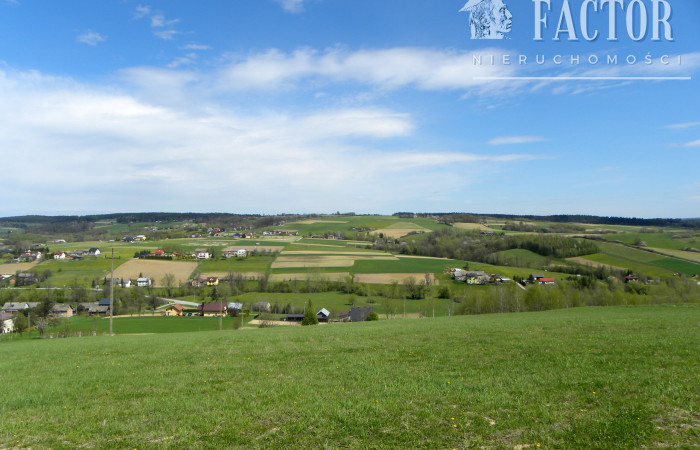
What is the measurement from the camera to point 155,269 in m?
84.0

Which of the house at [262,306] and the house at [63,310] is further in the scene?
the house at [63,310]

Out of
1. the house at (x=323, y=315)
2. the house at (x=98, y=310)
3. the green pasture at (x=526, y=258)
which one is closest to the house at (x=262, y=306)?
the house at (x=323, y=315)

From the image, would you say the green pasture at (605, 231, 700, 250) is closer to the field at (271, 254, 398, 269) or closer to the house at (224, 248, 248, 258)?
the field at (271, 254, 398, 269)

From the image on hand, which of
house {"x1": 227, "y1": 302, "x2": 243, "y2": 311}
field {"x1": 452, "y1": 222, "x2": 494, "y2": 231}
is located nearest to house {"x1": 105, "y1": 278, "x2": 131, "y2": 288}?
house {"x1": 227, "y1": 302, "x2": 243, "y2": 311}

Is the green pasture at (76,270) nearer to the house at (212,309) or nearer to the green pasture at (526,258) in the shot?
the house at (212,309)

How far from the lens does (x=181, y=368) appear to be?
518 inches

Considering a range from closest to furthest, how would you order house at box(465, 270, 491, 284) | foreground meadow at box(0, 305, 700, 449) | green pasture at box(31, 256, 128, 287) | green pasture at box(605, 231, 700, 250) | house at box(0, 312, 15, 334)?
foreground meadow at box(0, 305, 700, 449), house at box(0, 312, 15, 334), house at box(465, 270, 491, 284), green pasture at box(605, 231, 700, 250), green pasture at box(31, 256, 128, 287)

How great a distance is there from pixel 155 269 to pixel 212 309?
26879 millimetres

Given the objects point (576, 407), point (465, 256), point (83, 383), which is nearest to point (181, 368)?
point (83, 383)

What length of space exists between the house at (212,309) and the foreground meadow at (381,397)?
5030cm

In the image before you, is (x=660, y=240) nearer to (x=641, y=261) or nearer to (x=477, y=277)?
(x=641, y=261)

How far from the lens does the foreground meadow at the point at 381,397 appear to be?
23.6 feet

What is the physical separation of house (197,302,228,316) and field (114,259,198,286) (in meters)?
15.1

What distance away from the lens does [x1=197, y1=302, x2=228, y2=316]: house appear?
6400cm
